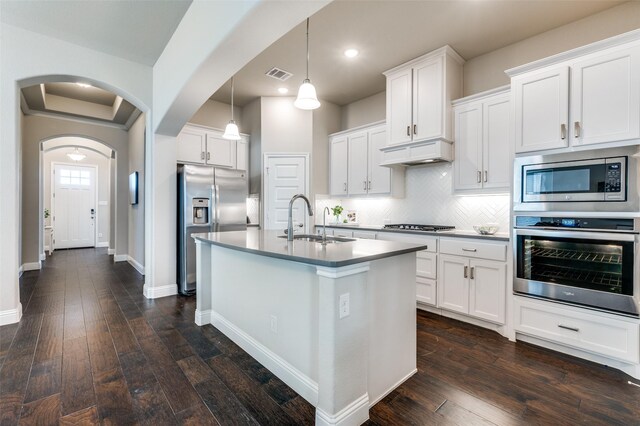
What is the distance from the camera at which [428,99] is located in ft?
11.9

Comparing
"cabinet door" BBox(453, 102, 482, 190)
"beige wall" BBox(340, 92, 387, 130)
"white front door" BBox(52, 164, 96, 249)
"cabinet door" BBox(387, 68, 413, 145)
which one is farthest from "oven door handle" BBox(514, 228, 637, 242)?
"white front door" BBox(52, 164, 96, 249)

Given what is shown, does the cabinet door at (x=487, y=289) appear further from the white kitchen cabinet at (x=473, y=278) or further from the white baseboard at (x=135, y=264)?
the white baseboard at (x=135, y=264)

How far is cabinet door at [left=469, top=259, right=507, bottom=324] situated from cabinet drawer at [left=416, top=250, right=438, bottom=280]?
39 centimetres

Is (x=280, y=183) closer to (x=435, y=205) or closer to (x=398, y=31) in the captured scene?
(x=435, y=205)

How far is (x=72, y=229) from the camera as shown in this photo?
8.49m

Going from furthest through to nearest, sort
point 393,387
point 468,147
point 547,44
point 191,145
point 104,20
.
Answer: point 191,145 → point 468,147 → point 547,44 → point 104,20 → point 393,387

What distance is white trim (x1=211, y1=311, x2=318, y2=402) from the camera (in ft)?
6.20

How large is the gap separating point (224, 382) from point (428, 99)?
355 centimetres

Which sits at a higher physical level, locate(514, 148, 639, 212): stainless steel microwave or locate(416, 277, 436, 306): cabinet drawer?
locate(514, 148, 639, 212): stainless steel microwave

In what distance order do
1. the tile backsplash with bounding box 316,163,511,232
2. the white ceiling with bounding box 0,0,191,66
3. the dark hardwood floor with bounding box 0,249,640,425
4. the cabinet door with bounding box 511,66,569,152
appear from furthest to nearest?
the tile backsplash with bounding box 316,163,511,232 < the white ceiling with bounding box 0,0,191,66 < the cabinet door with bounding box 511,66,569,152 < the dark hardwood floor with bounding box 0,249,640,425

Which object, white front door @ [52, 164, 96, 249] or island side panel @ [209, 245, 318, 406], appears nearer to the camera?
island side panel @ [209, 245, 318, 406]

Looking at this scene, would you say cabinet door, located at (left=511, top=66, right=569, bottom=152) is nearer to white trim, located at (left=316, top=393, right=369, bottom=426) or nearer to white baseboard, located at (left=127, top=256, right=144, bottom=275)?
white trim, located at (left=316, top=393, right=369, bottom=426)

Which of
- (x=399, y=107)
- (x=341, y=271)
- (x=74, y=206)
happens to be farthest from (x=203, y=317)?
(x=74, y=206)

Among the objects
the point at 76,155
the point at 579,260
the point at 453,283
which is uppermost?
the point at 76,155
